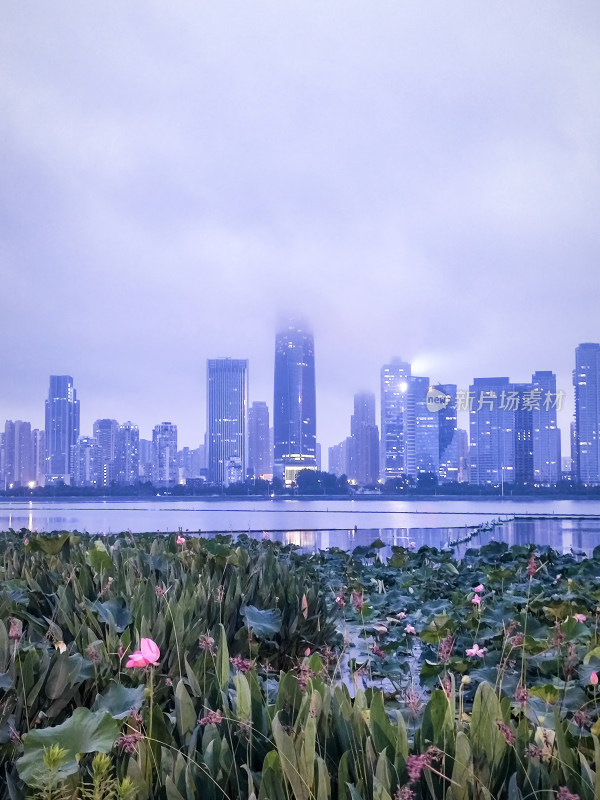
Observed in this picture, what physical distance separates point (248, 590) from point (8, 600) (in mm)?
954

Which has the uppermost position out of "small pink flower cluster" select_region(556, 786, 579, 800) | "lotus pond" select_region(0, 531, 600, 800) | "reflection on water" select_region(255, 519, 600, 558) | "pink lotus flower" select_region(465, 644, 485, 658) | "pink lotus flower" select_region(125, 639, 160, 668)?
"pink lotus flower" select_region(125, 639, 160, 668)

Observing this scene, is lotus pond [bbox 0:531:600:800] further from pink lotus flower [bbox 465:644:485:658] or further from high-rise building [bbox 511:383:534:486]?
high-rise building [bbox 511:383:534:486]

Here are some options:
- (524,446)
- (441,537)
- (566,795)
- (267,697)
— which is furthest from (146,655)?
(524,446)

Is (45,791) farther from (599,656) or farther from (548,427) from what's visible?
(548,427)

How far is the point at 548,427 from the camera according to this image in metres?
74.9

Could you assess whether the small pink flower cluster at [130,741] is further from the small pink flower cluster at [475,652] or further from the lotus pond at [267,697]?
the small pink flower cluster at [475,652]

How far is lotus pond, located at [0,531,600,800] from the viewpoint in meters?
1.13

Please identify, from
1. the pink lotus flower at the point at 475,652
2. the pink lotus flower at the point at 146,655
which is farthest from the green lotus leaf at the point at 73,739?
the pink lotus flower at the point at 475,652

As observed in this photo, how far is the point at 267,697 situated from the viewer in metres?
1.60

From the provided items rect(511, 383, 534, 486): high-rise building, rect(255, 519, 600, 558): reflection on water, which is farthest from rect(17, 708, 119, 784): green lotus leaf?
rect(511, 383, 534, 486): high-rise building

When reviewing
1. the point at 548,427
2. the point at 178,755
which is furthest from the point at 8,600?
the point at 548,427

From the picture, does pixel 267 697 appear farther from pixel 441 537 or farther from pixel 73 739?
pixel 441 537

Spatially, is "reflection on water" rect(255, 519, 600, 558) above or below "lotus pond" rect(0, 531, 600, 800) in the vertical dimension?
below

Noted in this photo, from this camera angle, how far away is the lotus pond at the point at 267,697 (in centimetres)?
113
